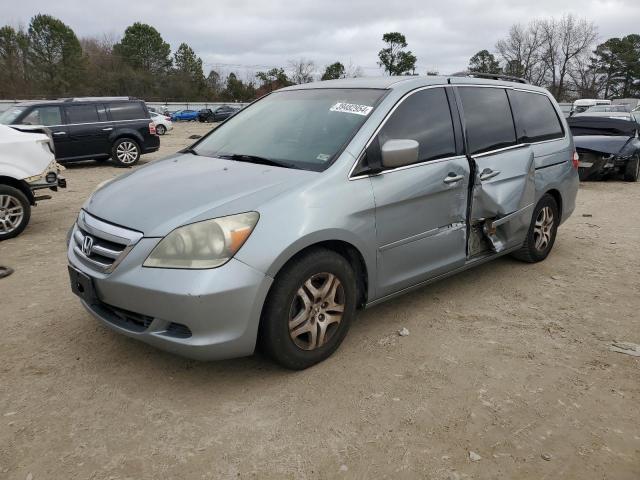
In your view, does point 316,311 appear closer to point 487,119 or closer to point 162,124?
point 487,119

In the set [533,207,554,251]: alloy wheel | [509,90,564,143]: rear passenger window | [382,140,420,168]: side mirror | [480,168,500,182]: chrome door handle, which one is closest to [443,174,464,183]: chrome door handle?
[480,168,500,182]: chrome door handle

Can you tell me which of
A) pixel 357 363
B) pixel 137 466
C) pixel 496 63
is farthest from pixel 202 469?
pixel 496 63

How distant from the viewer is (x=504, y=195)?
4.29 metres

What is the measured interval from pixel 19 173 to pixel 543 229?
604 centimetres

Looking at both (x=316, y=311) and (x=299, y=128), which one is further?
(x=299, y=128)

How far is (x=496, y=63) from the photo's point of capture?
72.1 metres

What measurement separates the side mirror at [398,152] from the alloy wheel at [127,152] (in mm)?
11514

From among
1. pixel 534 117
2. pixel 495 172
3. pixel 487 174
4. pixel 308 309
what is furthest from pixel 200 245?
pixel 534 117

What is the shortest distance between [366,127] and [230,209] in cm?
112

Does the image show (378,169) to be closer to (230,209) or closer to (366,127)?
(366,127)

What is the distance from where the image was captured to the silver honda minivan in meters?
2.72

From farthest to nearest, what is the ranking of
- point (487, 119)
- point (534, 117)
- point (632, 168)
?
1. point (632, 168)
2. point (534, 117)
3. point (487, 119)

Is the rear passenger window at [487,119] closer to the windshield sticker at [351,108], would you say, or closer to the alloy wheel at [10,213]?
the windshield sticker at [351,108]

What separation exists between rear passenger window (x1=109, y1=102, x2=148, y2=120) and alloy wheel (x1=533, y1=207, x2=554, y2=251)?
11.3 metres
